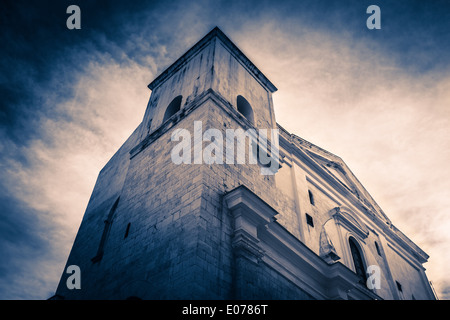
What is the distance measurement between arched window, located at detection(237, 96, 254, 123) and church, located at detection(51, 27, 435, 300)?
43 millimetres

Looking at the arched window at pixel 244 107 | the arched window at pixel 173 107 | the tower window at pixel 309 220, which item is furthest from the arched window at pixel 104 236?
the tower window at pixel 309 220

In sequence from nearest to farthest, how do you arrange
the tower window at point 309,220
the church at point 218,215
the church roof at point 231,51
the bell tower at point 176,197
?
the bell tower at point 176,197, the church at point 218,215, the tower window at point 309,220, the church roof at point 231,51

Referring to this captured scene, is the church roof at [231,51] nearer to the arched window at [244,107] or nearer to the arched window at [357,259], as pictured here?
the arched window at [244,107]

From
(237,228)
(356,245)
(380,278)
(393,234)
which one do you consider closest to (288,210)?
(237,228)

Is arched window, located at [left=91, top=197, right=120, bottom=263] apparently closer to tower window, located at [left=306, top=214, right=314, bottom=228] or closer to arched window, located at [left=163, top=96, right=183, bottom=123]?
arched window, located at [left=163, top=96, right=183, bottom=123]

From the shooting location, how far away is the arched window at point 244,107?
11.6 metres

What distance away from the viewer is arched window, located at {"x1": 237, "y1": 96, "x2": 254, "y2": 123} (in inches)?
457

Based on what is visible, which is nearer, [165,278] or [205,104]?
[165,278]

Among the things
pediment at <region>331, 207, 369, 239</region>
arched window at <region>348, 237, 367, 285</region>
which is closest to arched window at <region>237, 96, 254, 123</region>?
pediment at <region>331, 207, 369, 239</region>

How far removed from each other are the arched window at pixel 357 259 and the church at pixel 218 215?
0.06 metres

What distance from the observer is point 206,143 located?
8.41 meters

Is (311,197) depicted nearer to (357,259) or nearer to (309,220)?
(309,220)
